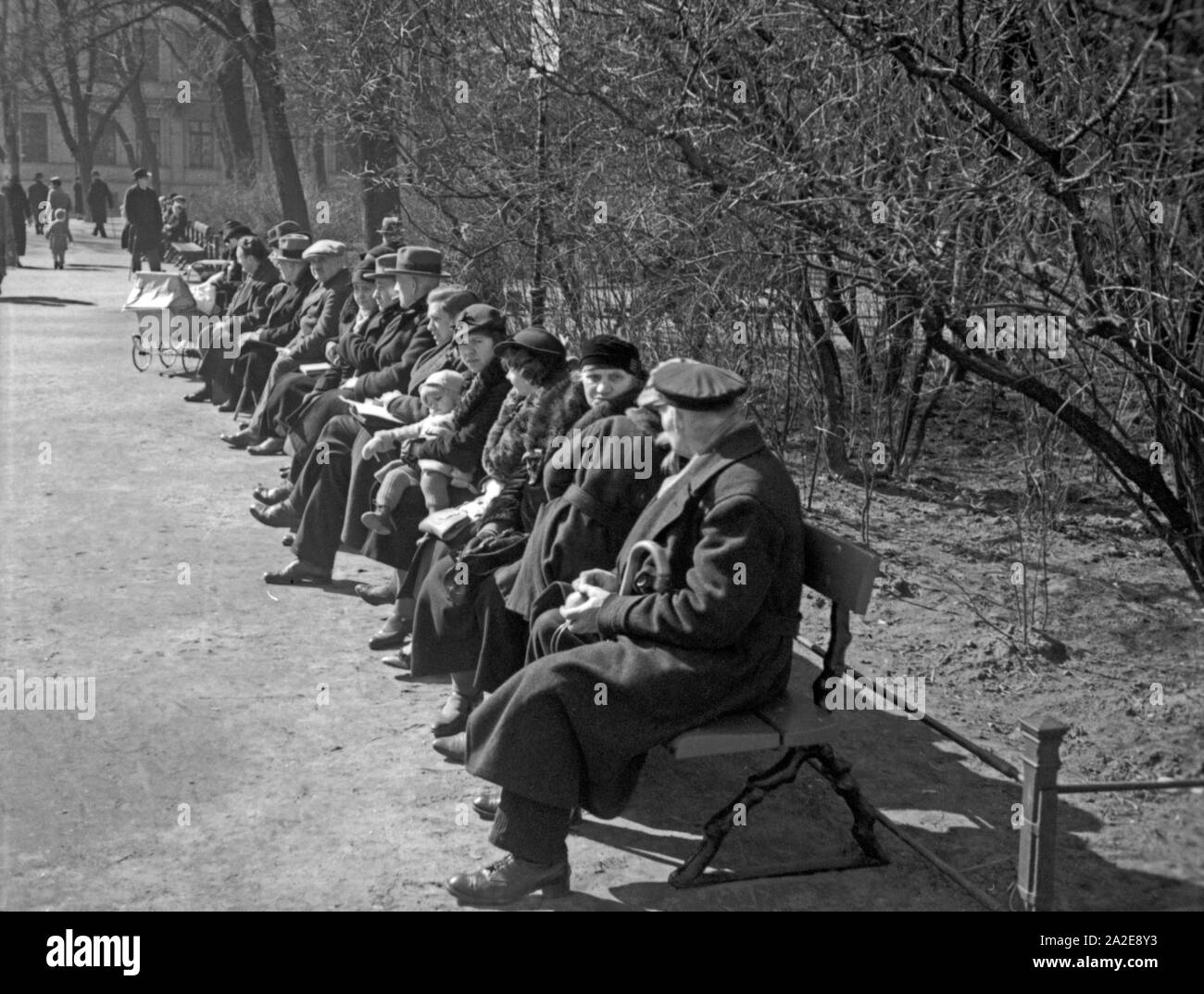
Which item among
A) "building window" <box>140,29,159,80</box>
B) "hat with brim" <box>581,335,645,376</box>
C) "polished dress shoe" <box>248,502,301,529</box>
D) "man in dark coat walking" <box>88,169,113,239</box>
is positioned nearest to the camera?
"hat with brim" <box>581,335,645,376</box>

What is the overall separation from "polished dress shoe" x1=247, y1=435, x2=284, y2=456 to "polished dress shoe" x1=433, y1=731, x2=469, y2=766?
Result: 5.93 m

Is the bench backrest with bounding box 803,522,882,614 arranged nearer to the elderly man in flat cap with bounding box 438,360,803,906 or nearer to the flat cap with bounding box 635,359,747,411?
the elderly man in flat cap with bounding box 438,360,803,906

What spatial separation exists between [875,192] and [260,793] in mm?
3046

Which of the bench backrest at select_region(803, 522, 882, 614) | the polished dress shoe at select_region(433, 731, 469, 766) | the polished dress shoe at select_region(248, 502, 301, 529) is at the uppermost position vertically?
the bench backrest at select_region(803, 522, 882, 614)

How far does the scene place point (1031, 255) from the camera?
19.0 feet

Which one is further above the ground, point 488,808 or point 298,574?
point 298,574

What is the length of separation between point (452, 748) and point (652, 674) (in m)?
1.37

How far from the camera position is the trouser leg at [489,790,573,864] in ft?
14.6

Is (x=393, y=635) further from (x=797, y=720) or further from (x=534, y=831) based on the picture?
(x=797, y=720)

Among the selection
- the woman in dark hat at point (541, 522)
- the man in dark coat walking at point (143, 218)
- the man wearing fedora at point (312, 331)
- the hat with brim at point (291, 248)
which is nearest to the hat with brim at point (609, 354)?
the woman in dark hat at point (541, 522)

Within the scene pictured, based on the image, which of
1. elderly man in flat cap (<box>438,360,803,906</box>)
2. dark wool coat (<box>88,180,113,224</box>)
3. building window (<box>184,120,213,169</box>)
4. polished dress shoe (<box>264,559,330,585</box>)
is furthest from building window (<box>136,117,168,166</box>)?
elderly man in flat cap (<box>438,360,803,906</box>)

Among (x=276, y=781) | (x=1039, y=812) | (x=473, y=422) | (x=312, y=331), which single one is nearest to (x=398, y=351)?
(x=312, y=331)

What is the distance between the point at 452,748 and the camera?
5.57m
